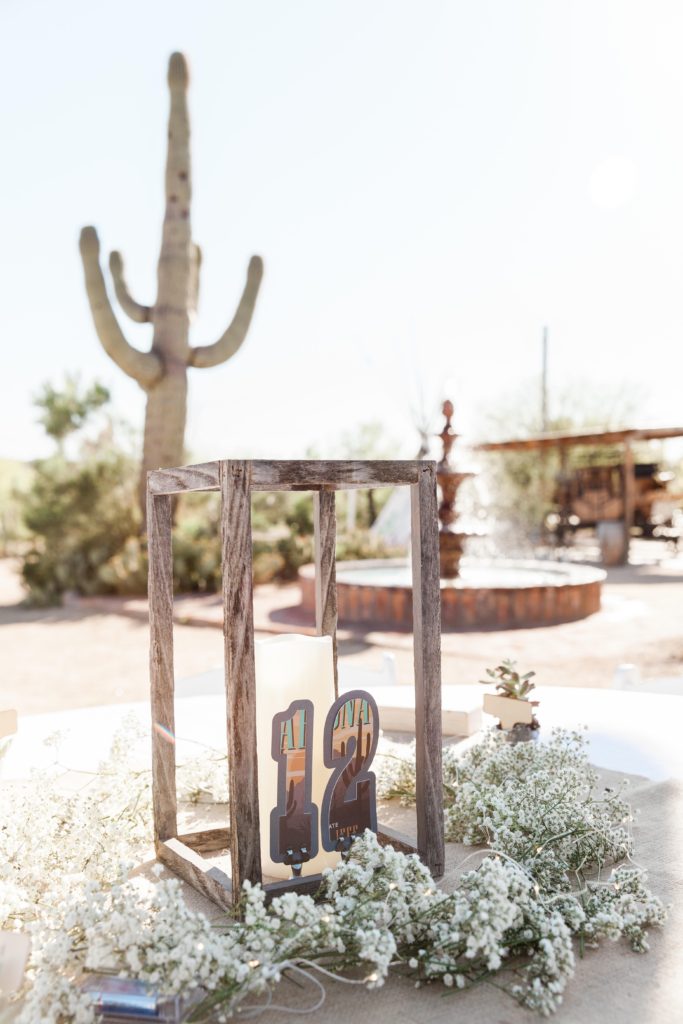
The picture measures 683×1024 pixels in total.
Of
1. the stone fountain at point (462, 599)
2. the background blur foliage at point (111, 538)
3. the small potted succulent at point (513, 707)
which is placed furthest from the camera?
the background blur foliage at point (111, 538)

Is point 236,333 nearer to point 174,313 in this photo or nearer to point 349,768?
point 174,313

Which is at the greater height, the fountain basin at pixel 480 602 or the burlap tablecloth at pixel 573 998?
the burlap tablecloth at pixel 573 998

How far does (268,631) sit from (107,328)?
15.5 feet

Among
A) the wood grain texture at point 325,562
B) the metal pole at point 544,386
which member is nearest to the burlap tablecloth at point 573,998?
the wood grain texture at point 325,562

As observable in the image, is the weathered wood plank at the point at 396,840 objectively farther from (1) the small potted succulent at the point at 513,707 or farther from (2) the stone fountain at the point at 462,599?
(2) the stone fountain at the point at 462,599

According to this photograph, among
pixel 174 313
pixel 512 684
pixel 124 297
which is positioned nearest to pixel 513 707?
pixel 512 684

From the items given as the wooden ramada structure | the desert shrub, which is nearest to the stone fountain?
the desert shrub

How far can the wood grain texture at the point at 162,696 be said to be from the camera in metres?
1.31

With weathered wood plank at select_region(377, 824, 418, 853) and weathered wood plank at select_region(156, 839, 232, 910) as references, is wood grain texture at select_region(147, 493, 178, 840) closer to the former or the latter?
weathered wood plank at select_region(156, 839, 232, 910)

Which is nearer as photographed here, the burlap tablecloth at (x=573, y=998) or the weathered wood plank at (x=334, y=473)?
the burlap tablecloth at (x=573, y=998)

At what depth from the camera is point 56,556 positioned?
1220 centimetres

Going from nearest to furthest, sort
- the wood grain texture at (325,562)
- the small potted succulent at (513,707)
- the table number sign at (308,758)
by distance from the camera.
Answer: the table number sign at (308,758) < the wood grain texture at (325,562) < the small potted succulent at (513,707)

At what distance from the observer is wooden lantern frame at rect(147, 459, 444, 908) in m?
1.04

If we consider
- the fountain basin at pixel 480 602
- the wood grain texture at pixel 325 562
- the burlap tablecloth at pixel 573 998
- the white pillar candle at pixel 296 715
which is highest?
the wood grain texture at pixel 325 562
